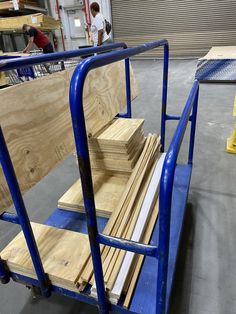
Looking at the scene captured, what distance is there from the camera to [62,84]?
1.42 meters

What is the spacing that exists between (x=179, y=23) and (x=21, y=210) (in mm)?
9579

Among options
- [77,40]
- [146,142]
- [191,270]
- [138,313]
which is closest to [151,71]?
[77,40]

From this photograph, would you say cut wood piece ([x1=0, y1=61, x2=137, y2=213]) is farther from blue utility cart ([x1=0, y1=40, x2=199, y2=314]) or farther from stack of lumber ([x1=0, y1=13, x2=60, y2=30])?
stack of lumber ([x1=0, y1=13, x2=60, y2=30])

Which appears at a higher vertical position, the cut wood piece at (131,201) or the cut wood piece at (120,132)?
the cut wood piece at (120,132)

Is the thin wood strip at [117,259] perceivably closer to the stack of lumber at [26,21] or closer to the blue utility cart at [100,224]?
the blue utility cart at [100,224]

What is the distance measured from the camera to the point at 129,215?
4.36ft

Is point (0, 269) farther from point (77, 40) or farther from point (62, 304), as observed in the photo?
point (77, 40)

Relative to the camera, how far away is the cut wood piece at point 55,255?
103 cm

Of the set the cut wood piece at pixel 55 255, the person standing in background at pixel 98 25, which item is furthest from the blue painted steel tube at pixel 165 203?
the person standing in background at pixel 98 25

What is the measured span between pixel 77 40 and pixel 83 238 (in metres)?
9.84

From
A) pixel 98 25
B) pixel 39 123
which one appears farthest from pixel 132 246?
pixel 98 25

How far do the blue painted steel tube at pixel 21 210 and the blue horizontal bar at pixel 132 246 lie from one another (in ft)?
1.02

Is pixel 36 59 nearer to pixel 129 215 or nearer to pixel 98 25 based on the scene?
pixel 129 215

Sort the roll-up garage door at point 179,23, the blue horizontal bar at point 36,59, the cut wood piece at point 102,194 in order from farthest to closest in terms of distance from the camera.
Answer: the roll-up garage door at point 179,23
the cut wood piece at point 102,194
the blue horizontal bar at point 36,59
